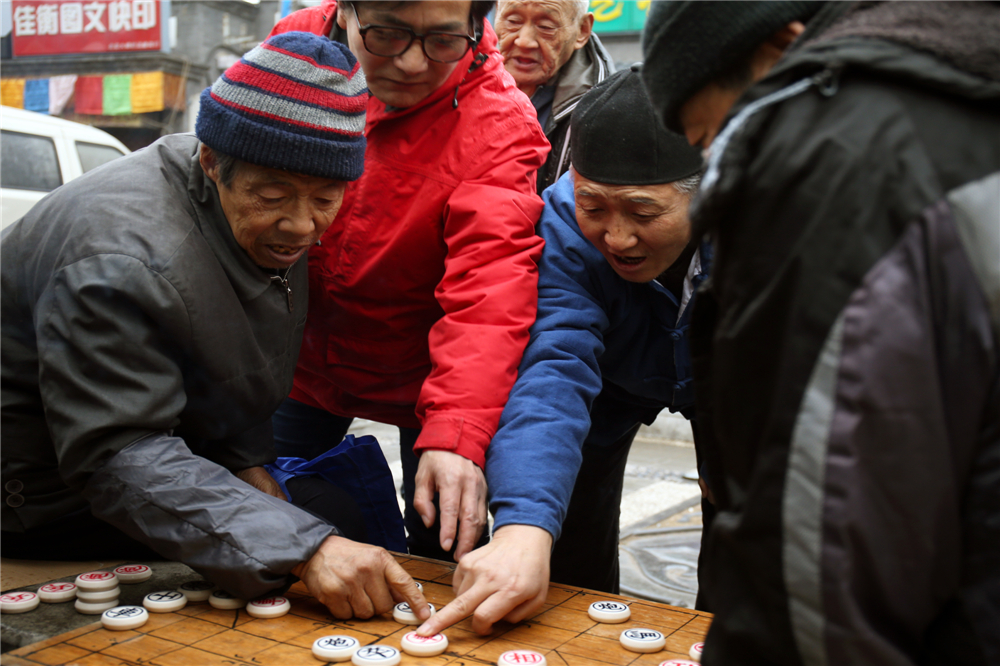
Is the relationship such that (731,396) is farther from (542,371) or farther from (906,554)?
(542,371)

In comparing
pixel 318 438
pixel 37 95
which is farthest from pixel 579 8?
pixel 37 95

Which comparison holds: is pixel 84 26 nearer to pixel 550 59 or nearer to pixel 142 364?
pixel 550 59

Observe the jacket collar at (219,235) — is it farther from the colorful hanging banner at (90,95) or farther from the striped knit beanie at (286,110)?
the colorful hanging banner at (90,95)

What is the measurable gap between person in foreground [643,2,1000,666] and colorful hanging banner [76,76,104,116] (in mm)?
14630

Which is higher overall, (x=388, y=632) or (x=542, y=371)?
(x=542, y=371)

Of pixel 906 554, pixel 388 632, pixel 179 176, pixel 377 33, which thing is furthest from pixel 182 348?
pixel 906 554

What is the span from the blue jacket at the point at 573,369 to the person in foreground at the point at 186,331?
33 cm

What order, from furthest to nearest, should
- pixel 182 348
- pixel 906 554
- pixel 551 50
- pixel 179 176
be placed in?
pixel 551 50
pixel 179 176
pixel 182 348
pixel 906 554

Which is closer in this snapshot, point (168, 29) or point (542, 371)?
point (542, 371)

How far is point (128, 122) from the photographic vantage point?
1355cm

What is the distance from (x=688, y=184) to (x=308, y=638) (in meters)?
1.36

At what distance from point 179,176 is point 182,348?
422 millimetres

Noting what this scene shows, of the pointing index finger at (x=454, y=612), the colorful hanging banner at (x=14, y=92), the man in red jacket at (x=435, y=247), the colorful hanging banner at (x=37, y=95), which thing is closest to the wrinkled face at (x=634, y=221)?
the man in red jacket at (x=435, y=247)

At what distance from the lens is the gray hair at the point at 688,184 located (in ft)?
7.06
